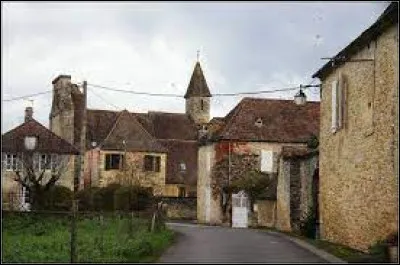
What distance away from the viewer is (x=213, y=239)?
1072 inches

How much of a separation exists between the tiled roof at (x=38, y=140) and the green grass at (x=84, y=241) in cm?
2156

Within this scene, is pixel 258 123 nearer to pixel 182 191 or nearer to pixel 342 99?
pixel 182 191

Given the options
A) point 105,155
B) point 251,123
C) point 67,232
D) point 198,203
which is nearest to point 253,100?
point 251,123

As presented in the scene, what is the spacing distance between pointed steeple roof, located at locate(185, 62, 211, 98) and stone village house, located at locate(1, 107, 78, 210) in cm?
3076

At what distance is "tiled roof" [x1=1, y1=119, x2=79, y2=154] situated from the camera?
2128 inches

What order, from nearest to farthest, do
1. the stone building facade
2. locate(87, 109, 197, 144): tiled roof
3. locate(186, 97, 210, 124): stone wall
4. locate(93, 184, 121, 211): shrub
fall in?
the stone building facade
locate(93, 184, 121, 211): shrub
locate(87, 109, 197, 144): tiled roof
locate(186, 97, 210, 124): stone wall

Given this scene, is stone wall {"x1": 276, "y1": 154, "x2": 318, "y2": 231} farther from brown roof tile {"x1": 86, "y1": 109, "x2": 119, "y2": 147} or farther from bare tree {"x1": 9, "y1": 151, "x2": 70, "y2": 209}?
brown roof tile {"x1": 86, "y1": 109, "x2": 119, "y2": 147}

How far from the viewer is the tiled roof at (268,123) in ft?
167

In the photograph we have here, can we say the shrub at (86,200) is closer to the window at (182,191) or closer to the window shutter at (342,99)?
the window at (182,191)

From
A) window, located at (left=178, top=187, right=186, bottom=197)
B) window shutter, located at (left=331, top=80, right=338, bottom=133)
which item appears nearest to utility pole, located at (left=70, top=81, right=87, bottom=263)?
window shutter, located at (left=331, top=80, right=338, bottom=133)

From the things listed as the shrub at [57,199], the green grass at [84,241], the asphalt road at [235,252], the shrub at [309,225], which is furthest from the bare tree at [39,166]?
the asphalt road at [235,252]

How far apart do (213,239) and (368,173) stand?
7.48 metres

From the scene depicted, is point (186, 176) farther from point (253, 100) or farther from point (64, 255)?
point (64, 255)

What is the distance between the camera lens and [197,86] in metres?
86.6
